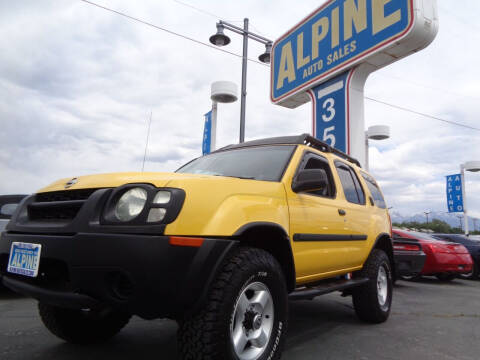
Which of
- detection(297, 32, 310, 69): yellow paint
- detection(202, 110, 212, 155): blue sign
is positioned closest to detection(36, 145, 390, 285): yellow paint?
detection(297, 32, 310, 69): yellow paint

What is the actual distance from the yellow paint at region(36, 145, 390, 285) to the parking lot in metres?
0.62

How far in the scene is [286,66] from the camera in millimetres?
9438

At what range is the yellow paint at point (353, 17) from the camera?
717 centimetres

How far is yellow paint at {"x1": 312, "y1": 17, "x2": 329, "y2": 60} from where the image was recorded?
811cm

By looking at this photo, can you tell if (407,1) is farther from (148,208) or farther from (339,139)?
(148,208)

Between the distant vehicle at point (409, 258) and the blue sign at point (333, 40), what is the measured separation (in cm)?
390

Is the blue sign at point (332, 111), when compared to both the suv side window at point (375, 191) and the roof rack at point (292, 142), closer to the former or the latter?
the suv side window at point (375, 191)

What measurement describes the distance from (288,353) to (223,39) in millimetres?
9187

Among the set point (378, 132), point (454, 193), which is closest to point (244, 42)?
point (378, 132)

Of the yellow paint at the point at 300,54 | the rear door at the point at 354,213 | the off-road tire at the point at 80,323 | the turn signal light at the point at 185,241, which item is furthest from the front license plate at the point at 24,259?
the yellow paint at the point at 300,54

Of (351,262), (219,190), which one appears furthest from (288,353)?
(219,190)

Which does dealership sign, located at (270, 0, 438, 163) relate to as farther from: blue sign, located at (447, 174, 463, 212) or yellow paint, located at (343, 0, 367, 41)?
blue sign, located at (447, 174, 463, 212)

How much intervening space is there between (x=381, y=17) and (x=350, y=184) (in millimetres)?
4237

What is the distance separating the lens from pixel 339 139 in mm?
7625
